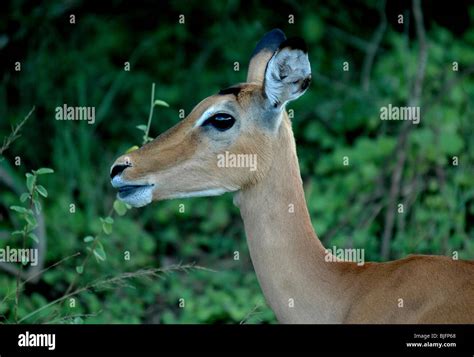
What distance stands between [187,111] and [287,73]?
13.9 feet

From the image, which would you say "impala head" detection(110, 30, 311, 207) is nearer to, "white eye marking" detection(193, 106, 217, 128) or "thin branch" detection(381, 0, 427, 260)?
"white eye marking" detection(193, 106, 217, 128)

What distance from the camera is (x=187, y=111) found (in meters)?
9.91

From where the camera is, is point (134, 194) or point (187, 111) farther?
point (187, 111)

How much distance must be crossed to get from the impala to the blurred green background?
227 cm

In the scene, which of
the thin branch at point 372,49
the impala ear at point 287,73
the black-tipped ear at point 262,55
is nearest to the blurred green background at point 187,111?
the thin branch at point 372,49

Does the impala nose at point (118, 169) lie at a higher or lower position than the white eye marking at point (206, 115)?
lower

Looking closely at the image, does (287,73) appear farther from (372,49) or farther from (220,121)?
(372,49)

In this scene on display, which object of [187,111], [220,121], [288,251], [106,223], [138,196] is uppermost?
[187,111]

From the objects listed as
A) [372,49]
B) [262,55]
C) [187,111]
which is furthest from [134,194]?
[372,49]

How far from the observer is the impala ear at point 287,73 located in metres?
5.67

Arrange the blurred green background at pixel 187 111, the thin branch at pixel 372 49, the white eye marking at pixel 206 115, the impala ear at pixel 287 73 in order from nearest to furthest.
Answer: the impala ear at pixel 287 73 → the white eye marking at pixel 206 115 → the blurred green background at pixel 187 111 → the thin branch at pixel 372 49

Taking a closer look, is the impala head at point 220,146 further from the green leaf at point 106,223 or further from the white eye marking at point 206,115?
the green leaf at point 106,223

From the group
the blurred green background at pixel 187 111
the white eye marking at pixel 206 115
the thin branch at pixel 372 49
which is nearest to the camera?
the white eye marking at pixel 206 115
